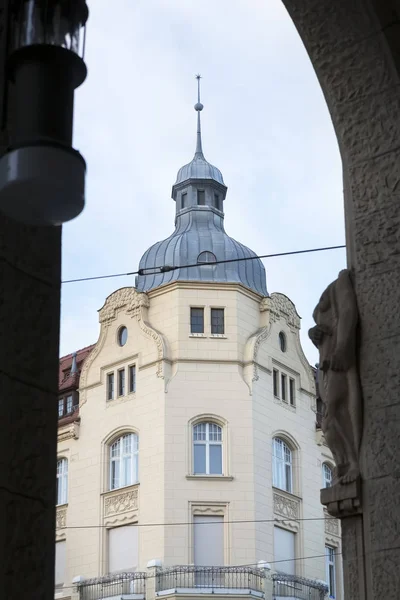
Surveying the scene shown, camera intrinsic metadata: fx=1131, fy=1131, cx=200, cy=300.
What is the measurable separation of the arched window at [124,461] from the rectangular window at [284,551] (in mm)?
5452

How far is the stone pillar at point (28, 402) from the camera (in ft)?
11.3

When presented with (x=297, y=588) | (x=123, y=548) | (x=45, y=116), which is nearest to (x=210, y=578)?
(x=123, y=548)

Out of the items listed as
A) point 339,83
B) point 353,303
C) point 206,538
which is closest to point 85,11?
point 353,303

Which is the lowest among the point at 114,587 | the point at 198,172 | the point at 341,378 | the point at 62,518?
the point at 341,378

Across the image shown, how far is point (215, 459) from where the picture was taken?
40031 millimetres

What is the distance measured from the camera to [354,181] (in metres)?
6.86

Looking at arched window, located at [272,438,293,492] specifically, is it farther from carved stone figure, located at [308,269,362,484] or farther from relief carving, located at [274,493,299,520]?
carved stone figure, located at [308,269,362,484]

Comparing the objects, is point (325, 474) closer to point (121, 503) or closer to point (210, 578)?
point (210, 578)

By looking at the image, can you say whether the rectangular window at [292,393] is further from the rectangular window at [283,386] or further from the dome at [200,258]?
the dome at [200,258]

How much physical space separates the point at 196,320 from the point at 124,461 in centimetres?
576

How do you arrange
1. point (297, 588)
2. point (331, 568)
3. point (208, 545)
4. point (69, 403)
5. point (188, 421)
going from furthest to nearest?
1. point (69, 403)
2. point (331, 568)
3. point (188, 421)
4. point (297, 588)
5. point (208, 545)

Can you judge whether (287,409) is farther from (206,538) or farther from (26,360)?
(26,360)

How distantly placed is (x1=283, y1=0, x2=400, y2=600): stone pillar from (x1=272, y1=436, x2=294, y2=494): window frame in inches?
1358

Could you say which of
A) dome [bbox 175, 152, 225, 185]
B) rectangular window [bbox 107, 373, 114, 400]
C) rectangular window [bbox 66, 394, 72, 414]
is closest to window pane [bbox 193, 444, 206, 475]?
rectangular window [bbox 107, 373, 114, 400]
